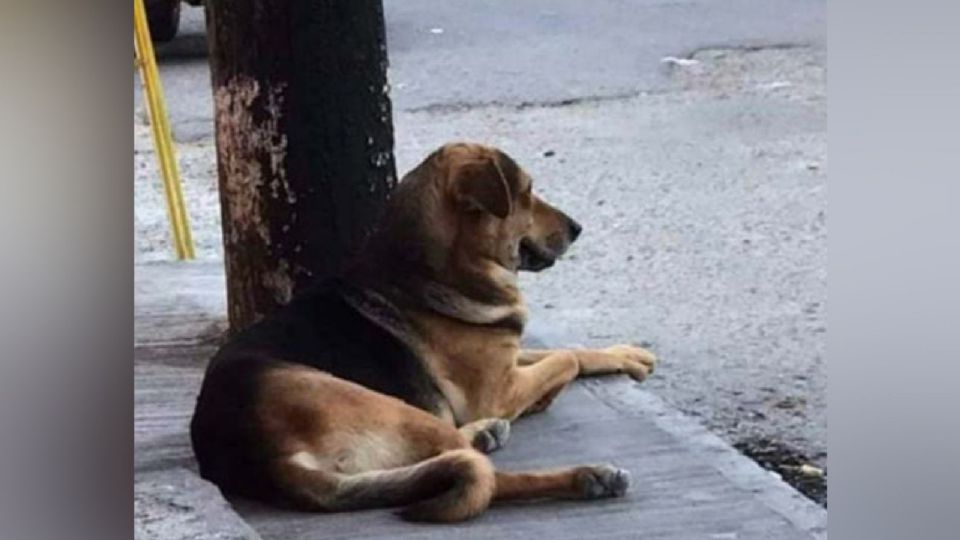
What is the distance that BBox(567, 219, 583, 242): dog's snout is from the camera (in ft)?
10.3

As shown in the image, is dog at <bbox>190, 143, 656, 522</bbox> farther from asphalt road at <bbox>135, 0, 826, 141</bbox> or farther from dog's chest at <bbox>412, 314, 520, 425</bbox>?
asphalt road at <bbox>135, 0, 826, 141</bbox>

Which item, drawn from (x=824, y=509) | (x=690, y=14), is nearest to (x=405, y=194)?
(x=690, y=14)

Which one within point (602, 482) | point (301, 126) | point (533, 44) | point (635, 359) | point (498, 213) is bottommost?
point (602, 482)

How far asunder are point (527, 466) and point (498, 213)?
410 mm

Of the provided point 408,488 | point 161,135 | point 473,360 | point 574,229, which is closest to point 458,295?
point 473,360

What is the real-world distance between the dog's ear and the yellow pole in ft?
1.46

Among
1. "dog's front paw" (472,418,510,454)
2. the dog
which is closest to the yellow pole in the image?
the dog

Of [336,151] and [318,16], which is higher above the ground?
[318,16]

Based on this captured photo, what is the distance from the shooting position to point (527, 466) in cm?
309

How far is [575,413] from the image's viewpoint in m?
3.14

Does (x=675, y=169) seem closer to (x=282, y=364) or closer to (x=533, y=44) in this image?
Answer: (x=533, y=44)
